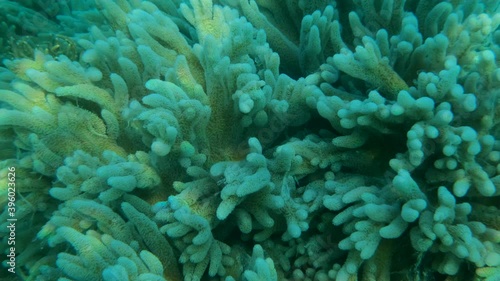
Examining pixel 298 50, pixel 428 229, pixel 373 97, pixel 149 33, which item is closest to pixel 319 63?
pixel 298 50

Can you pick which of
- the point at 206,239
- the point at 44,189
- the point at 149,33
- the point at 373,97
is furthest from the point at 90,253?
the point at 373,97

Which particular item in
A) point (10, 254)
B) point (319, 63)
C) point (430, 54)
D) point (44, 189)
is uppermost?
point (430, 54)

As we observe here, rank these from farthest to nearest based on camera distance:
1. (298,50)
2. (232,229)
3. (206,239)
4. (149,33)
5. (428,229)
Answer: (298,50), (149,33), (232,229), (206,239), (428,229)

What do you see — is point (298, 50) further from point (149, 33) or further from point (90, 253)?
point (90, 253)

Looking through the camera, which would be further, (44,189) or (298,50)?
(298,50)

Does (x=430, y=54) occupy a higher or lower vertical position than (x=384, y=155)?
higher

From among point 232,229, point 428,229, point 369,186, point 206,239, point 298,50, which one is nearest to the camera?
point 428,229

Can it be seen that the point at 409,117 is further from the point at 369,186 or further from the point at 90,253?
the point at 90,253
